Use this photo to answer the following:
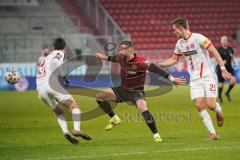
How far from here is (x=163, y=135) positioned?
15102 mm

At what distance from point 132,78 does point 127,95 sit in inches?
15.4

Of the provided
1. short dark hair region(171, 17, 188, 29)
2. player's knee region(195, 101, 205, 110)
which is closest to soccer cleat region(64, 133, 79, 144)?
player's knee region(195, 101, 205, 110)

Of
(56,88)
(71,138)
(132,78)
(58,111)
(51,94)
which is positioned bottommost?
(71,138)

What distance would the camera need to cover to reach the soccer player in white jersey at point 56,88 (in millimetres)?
13453

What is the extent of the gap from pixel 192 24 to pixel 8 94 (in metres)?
16.7

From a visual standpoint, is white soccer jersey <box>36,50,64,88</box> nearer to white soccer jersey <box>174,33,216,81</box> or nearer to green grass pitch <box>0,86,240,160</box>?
green grass pitch <box>0,86,240,160</box>

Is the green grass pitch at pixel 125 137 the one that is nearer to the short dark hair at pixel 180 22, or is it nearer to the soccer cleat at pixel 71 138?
the soccer cleat at pixel 71 138

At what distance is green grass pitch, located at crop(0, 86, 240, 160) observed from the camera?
1162cm

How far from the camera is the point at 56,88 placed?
13.9 meters

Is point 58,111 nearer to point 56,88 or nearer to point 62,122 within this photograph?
point 62,122

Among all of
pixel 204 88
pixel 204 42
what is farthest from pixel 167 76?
pixel 204 42

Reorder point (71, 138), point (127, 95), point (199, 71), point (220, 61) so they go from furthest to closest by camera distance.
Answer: point (127, 95), point (199, 71), point (220, 61), point (71, 138)

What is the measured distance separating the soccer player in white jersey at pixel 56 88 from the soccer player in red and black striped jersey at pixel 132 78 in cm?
85

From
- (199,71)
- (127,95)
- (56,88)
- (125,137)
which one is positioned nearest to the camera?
(199,71)
